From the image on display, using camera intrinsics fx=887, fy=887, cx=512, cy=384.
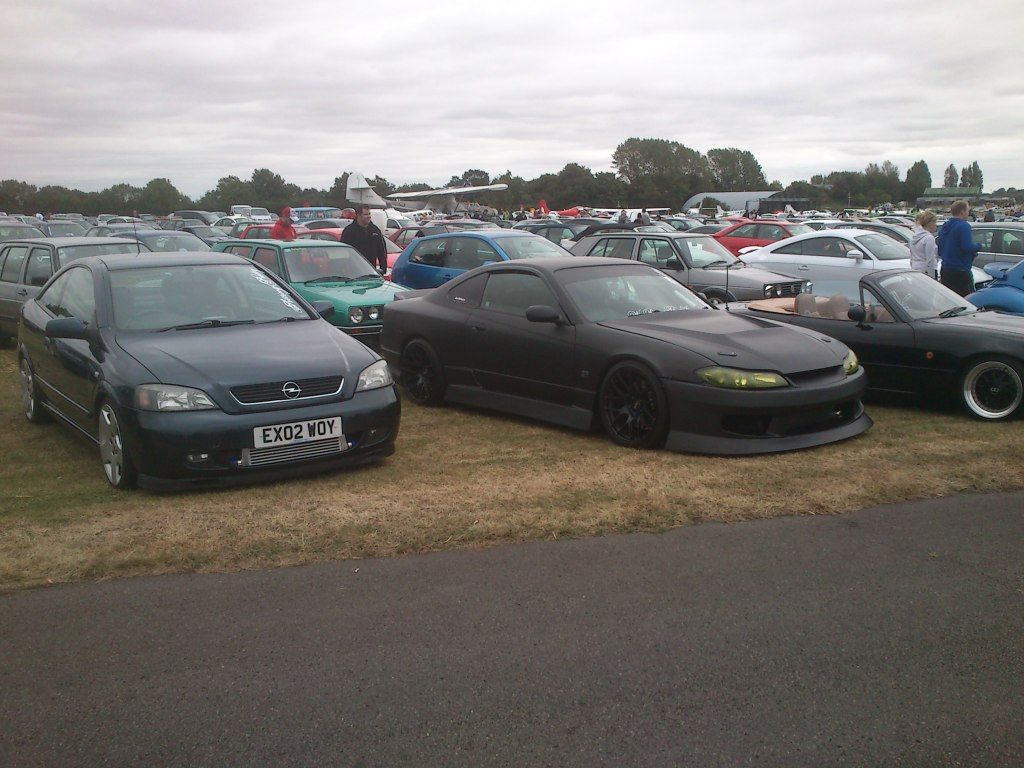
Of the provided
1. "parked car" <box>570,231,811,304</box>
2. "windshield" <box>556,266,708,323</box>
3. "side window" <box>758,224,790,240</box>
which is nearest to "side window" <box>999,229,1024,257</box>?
"side window" <box>758,224,790,240</box>

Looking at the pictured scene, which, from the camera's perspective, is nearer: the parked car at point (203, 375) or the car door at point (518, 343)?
the parked car at point (203, 375)

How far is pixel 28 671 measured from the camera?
3.40 m

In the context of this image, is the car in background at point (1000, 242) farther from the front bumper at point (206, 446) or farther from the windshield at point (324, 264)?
the front bumper at point (206, 446)

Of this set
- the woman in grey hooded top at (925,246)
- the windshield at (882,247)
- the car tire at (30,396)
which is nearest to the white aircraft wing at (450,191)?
the windshield at (882,247)

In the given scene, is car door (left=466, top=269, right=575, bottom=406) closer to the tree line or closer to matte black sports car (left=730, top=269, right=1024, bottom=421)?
matte black sports car (left=730, top=269, right=1024, bottom=421)

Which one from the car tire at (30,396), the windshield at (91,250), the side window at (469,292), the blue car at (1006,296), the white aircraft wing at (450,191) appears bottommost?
the car tire at (30,396)

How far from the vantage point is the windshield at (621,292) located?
293 inches

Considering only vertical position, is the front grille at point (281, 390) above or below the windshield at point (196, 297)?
below

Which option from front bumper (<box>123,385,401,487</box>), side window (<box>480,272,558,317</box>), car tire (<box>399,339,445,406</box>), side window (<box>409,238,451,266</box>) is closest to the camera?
front bumper (<box>123,385,401,487</box>)

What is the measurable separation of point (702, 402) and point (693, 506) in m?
1.30

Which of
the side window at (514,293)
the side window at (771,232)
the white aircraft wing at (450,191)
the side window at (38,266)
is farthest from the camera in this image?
the white aircraft wing at (450,191)

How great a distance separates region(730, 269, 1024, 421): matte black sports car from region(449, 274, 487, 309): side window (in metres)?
2.81

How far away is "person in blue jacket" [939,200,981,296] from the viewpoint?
1122 cm

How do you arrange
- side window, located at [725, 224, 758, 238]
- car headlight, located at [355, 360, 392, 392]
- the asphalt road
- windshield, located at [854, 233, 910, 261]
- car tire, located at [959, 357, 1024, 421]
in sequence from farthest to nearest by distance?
side window, located at [725, 224, 758, 238] → windshield, located at [854, 233, 910, 261] → car tire, located at [959, 357, 1024, 421] → car headlight, located at [355, 360, 392, 392] → the asphalt road
